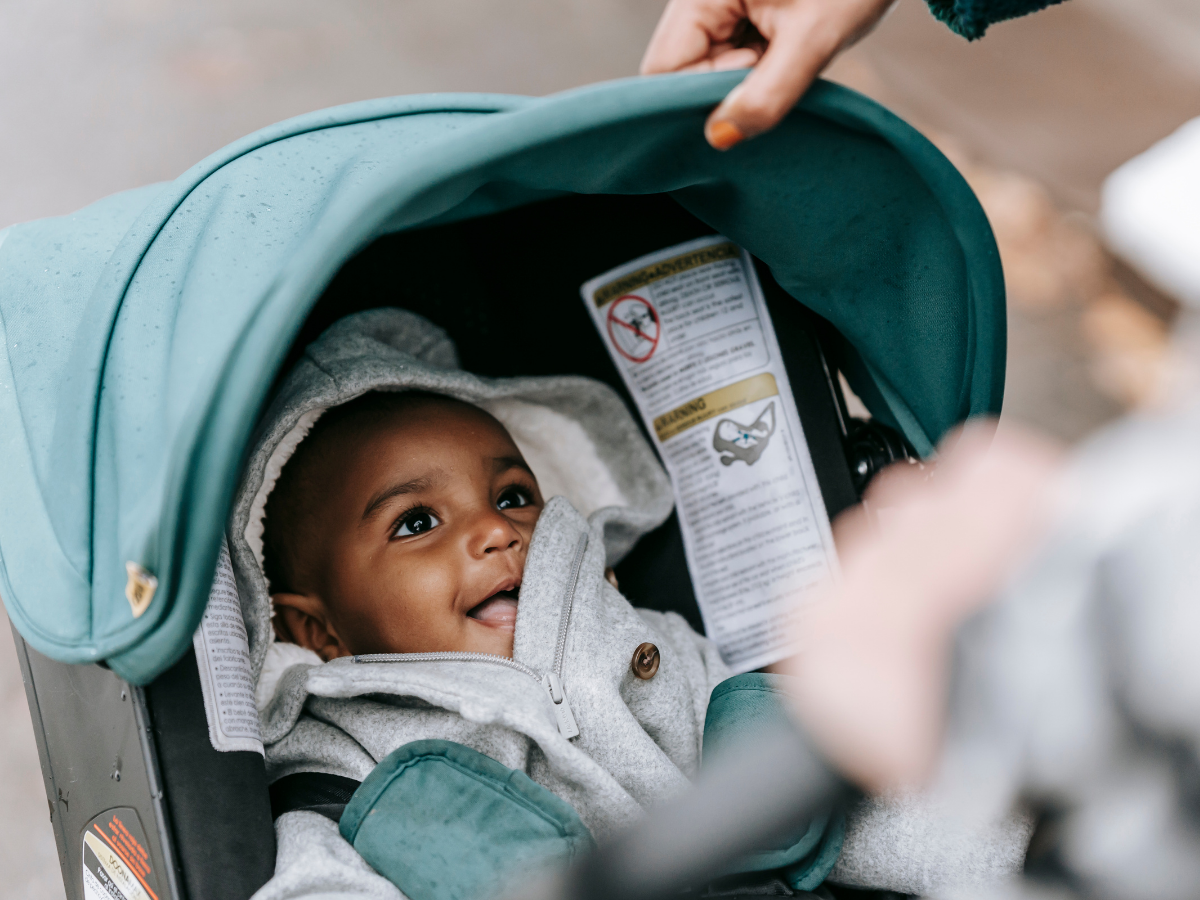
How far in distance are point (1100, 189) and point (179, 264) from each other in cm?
161

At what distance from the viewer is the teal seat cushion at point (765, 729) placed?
0.70 metres

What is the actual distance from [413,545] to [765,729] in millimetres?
374

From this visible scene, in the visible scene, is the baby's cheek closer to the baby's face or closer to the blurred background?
the baby's face

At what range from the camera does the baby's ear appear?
3.04ft

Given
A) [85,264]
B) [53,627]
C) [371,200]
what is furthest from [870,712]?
[85,264]

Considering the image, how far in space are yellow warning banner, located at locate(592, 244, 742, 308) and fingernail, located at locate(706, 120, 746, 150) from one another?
1.09 feet

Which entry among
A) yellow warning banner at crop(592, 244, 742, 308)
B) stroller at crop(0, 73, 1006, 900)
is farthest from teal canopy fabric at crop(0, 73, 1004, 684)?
yellow warning banner at crop(592, 244, 742, 308)

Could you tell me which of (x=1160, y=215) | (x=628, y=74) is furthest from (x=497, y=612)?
(x=1160, y=215)

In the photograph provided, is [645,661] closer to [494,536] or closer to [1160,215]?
[494,536]

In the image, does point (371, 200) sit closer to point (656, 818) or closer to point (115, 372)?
point (115, 372)

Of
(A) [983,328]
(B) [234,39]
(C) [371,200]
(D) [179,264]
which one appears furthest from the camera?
(B) [234,39]

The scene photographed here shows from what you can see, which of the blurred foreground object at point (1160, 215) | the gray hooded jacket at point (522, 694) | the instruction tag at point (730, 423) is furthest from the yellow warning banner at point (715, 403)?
the blurred foreground object at point (1160, 215)

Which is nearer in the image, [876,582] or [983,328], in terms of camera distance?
[876,582]

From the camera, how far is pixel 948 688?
1.22 ft
